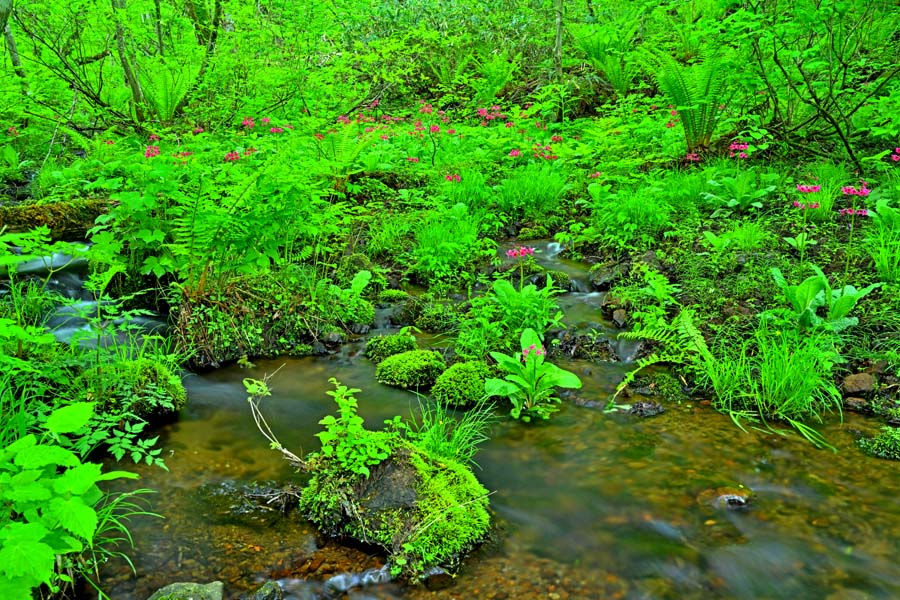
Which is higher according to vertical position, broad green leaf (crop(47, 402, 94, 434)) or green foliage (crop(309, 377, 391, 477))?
broad green leaf (crop(47, 402, 94, 434))

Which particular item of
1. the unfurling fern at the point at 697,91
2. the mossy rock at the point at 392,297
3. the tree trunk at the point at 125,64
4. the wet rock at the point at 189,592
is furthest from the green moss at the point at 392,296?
the tree trunk at the point at 125,64

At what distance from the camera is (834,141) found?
6914mm

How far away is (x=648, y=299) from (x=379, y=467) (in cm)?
305

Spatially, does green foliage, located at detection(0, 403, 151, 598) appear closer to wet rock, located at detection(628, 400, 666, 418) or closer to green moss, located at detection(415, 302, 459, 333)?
wet rock, located at detection(628, 400, 666, 418)

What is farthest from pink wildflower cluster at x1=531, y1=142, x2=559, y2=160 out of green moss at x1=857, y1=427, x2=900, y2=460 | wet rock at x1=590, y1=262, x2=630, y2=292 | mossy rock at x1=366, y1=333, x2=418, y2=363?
green moss at x1=857, y1=427, x2=900, y2=460

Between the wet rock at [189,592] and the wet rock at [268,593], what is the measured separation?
135mm

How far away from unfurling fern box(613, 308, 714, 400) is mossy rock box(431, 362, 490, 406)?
929 millimetres

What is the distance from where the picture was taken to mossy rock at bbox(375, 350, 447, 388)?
4105 millimetres

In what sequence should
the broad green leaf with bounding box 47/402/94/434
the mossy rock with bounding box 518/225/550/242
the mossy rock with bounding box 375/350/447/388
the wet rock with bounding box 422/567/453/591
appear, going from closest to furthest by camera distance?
the broad green leaf with bounding box 47/402/94/434
the wet rock with bounding box 422/567/453/591
the mossy rock with bounding box 375/350/447/388
the mossy rock with bounding box 518/225/550/242

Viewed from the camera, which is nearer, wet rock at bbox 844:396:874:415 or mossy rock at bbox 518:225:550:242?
wet rock at bbox 844:396:874:415

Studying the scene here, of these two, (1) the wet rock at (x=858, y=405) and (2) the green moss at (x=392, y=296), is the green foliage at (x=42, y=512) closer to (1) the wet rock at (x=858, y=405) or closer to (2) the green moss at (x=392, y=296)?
(2) the green moss at (x=392, y=296)

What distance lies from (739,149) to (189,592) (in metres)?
7.17

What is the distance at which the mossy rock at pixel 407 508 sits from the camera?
246 cm

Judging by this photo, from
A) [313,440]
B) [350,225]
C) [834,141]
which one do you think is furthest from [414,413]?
[834,141]
